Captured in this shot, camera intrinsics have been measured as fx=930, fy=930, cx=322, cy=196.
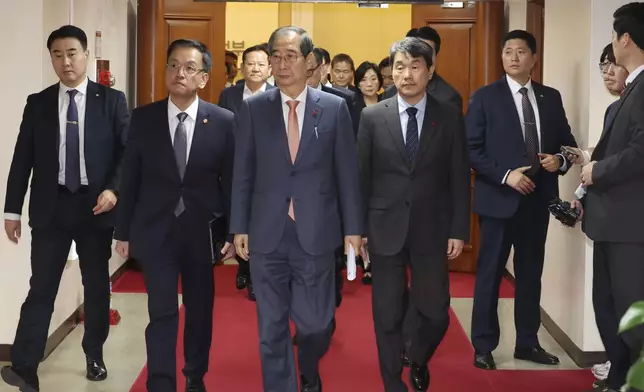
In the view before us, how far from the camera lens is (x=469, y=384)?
479cm

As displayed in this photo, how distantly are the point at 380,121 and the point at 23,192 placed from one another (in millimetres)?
1749

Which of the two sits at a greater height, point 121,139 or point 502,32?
point 502,32

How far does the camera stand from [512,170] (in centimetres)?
503

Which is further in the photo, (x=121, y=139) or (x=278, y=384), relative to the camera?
(x=121, y=139)

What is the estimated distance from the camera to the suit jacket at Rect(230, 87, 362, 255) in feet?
12.7

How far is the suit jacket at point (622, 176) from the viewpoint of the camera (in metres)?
3.73

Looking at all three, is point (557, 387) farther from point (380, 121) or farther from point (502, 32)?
point (502, 32)

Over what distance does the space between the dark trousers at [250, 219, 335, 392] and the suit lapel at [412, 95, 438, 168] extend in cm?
68

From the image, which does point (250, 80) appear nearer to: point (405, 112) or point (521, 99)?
point (521, 99)

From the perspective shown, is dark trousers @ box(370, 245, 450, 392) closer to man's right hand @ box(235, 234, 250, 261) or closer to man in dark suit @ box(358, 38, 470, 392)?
man in dark suit @ box(358, 38, 470, 392)

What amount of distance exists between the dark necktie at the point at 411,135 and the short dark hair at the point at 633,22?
976mm

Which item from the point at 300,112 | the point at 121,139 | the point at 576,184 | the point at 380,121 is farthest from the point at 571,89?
the point at 121,139

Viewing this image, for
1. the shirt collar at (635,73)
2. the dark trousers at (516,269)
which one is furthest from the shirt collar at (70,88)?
the shirt collar at (635,73)

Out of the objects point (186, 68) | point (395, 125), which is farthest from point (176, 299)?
point (395, 125)
